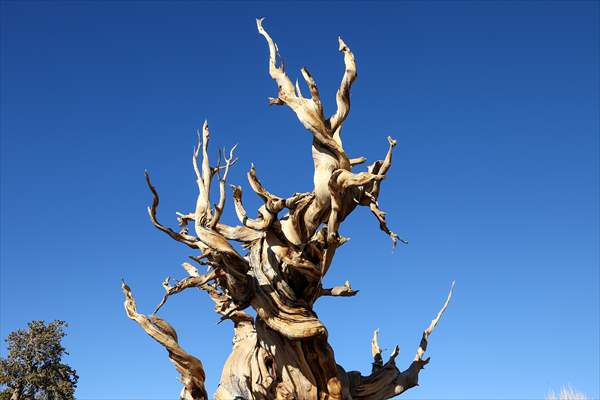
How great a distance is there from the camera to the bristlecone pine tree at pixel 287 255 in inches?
323

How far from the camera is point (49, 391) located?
70.4 ft

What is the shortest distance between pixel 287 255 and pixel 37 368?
53.3ft

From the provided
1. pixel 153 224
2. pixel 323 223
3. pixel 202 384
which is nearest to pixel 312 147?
pixel 323 223

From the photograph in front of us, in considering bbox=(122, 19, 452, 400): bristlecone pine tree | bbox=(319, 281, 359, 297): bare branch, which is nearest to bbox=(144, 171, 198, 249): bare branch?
bbox=(122, 19, 452, 400): bristlecone pine tree

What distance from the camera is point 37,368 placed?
→ 21.8 m

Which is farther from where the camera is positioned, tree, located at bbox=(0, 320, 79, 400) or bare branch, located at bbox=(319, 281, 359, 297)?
tree, located at bbox=(0, 320, 79, 400)

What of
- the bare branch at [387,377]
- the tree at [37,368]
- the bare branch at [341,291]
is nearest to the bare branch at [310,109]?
the bare branch at [341,291]

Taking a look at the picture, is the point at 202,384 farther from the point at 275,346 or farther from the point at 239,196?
the point at 239,196

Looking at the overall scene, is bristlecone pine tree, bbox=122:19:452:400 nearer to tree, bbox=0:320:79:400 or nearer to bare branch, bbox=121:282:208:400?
bare branch, bbox=121:282:208:400

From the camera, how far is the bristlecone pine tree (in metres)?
8.21

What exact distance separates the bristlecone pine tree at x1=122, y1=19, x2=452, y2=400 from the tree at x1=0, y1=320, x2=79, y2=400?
14233mm

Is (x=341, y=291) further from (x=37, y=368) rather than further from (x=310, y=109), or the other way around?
(x=37, y=368)

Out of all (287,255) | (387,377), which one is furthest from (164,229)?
(387,377)

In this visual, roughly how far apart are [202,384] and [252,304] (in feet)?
5.18
